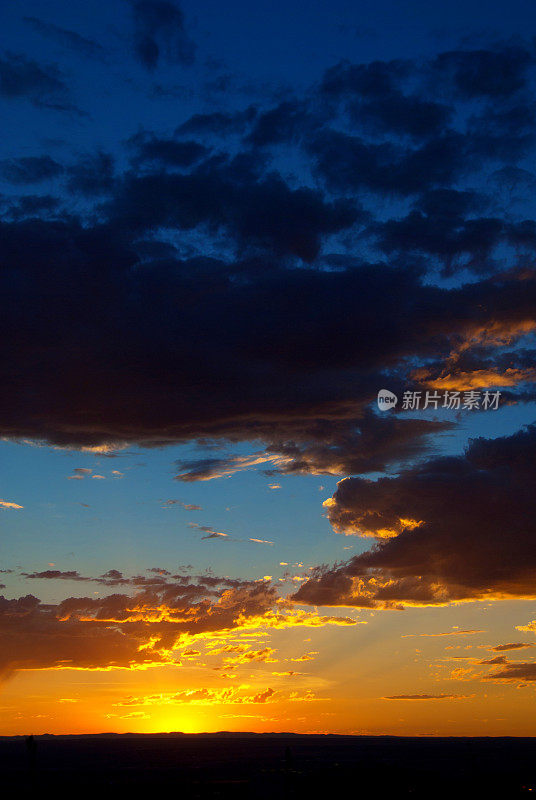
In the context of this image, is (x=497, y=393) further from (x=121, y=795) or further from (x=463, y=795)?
(x=121, y=795)

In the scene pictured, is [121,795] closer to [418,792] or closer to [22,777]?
[418,792]

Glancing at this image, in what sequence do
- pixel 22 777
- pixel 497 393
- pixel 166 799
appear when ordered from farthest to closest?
pixel 22 777
pixel 166 799
pixel 497 393

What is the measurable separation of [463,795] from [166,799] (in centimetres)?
2822

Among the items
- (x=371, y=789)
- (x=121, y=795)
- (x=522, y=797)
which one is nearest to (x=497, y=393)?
(x=522, y=797)

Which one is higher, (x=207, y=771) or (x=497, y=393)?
(x=497, y=393)

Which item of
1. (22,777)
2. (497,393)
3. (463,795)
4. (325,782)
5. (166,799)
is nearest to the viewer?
(497,393)

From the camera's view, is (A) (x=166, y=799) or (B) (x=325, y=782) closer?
(A) (x=166, y=799)

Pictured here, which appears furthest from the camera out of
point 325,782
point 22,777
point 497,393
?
point 22,777

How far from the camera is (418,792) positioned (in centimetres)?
7388

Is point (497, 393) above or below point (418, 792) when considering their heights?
above

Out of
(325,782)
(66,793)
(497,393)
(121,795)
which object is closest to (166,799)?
(121,795)

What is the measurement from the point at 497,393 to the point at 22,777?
10360 centimetres

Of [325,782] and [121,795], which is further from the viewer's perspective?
[325,782]

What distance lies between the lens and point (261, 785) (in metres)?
90.8
